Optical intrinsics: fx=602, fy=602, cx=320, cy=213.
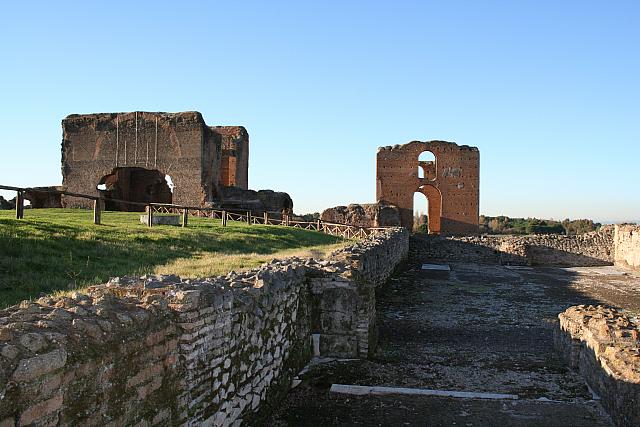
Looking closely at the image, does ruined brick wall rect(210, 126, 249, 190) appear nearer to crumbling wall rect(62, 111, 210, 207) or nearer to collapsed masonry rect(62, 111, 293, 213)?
collapsed masonry rect(62, 111, 293, 213)

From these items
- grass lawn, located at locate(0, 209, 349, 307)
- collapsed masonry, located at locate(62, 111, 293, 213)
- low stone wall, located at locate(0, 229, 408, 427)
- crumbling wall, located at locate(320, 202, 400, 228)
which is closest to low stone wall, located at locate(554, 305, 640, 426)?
low stone wall, located at locate(0, 229, 408, 427)

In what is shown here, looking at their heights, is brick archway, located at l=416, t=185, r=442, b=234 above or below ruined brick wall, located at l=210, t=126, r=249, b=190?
below

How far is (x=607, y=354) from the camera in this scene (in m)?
6.40

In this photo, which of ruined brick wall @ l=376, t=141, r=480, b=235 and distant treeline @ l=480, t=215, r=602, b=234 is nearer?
ruined brick wall @ l=376, t=141, r=480, b=235

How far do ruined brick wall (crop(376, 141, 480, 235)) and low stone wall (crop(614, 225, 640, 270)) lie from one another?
34.4 feet

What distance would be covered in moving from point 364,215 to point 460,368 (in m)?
26.1

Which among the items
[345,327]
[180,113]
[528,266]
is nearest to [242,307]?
[345,327]

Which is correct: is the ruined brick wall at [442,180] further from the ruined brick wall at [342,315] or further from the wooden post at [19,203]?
the ruined brick wall at [342,315]

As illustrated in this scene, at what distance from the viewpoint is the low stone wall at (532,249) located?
26875mm

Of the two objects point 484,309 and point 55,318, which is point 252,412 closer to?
point 55,318

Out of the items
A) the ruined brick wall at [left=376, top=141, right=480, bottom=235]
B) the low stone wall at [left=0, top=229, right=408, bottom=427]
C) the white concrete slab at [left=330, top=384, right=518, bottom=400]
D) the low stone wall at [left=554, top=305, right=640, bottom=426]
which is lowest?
the white concrete slab at [left=330, top=384, right=518, bottom=400]

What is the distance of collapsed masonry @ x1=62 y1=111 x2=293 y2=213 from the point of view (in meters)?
29.9

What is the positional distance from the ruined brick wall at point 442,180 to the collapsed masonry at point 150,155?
7710mm

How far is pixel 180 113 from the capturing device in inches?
1187
